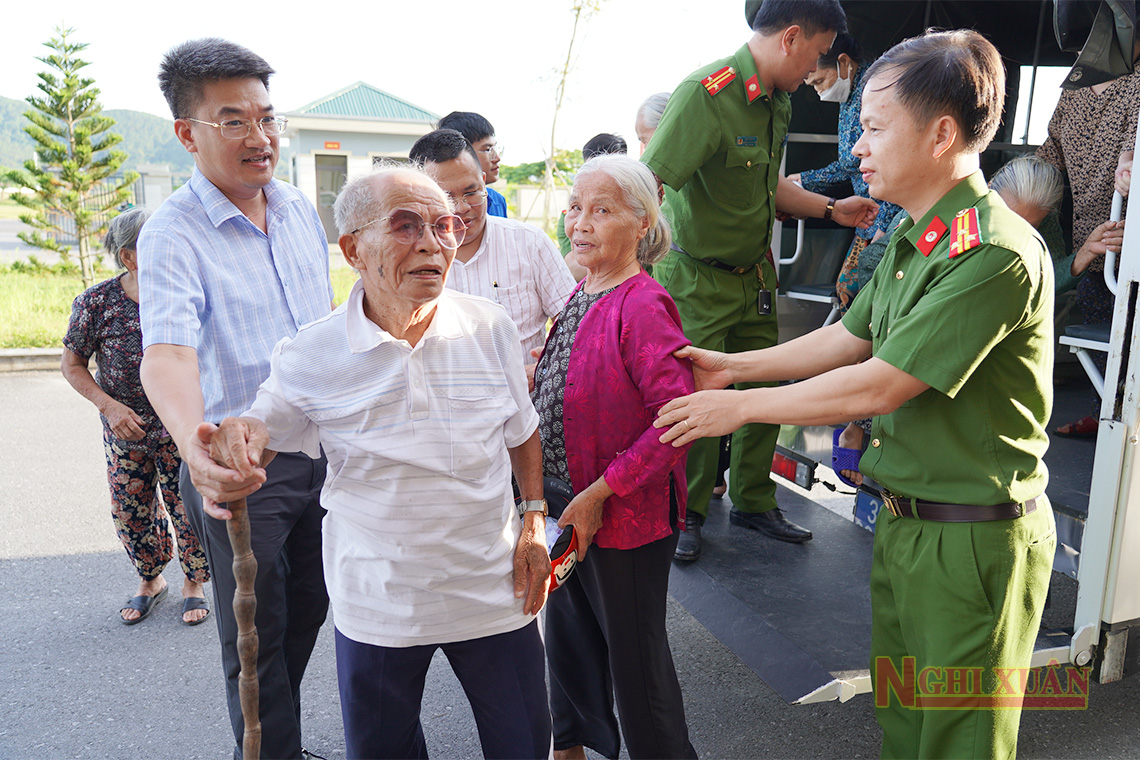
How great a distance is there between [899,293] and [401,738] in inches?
59.2

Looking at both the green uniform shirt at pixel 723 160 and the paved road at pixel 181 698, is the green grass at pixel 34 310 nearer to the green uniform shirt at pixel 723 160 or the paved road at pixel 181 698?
the paved road at pixel 181 698

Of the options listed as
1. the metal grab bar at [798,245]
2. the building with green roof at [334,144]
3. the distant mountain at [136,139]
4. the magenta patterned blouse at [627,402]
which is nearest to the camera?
the magenta patterned blouse at [627,402]

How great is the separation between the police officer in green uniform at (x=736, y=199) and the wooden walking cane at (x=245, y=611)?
176cm

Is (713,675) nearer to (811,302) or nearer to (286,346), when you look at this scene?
(811,302)

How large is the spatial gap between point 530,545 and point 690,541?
1.37 meters

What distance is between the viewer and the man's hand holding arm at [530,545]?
1789 mm

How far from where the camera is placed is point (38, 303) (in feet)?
38.2

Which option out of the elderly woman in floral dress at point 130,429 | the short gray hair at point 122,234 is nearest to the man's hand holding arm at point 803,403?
the elderly woman in floral dress at point 130,429

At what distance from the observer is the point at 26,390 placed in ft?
26.6

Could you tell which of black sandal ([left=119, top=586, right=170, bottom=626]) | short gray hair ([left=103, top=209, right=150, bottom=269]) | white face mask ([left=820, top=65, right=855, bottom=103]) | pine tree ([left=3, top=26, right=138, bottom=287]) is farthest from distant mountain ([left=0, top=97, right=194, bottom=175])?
white face mask ([left=820, top=65, right=855, bottom=103])

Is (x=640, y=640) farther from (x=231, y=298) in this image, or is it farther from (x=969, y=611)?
(x=231, y=298)

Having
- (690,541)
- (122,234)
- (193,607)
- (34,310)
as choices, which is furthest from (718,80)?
(34,310)

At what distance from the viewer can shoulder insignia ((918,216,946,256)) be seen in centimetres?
180

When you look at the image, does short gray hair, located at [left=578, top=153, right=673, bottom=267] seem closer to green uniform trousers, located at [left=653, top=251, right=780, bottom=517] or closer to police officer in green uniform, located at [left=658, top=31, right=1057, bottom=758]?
police officer in green uniform, located at [left=658, top=31, right=1057, bottom=758]
